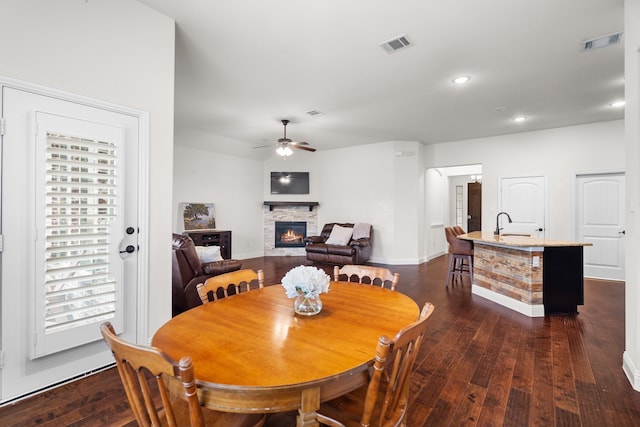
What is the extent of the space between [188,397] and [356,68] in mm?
3471

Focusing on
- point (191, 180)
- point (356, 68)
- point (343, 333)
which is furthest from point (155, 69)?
point (191, 180)

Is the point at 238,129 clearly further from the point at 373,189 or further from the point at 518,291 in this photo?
the point at 518,291

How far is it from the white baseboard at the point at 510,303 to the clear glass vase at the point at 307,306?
10.6 feet

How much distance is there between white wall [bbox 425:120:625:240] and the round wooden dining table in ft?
18.7

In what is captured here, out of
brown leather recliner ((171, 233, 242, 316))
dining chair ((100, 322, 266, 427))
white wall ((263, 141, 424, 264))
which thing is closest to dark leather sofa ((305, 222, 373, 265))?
white wall ((263, 141, 424, 264))

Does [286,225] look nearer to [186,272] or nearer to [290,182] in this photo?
[290,182]

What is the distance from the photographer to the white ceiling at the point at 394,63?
8.14 feet

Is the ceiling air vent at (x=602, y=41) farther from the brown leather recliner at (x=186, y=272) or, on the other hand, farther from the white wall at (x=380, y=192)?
the brown leather recliner at (x=186, y=272)

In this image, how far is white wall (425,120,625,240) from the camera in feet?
17.4

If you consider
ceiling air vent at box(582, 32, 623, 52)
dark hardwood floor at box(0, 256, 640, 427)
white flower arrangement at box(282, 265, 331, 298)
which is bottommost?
dark hardwood floor at box(0, 256, 640, 427)

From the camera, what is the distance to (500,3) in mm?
2361

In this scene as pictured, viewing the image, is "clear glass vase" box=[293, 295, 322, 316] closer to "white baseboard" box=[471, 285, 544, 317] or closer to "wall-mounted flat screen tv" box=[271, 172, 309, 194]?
"white baseboard" box=[471, 285, 544, 317]

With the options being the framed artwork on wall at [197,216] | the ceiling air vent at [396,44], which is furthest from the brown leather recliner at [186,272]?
the framed artwork on wall at [197,216]

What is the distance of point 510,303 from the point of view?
12.4 feet
